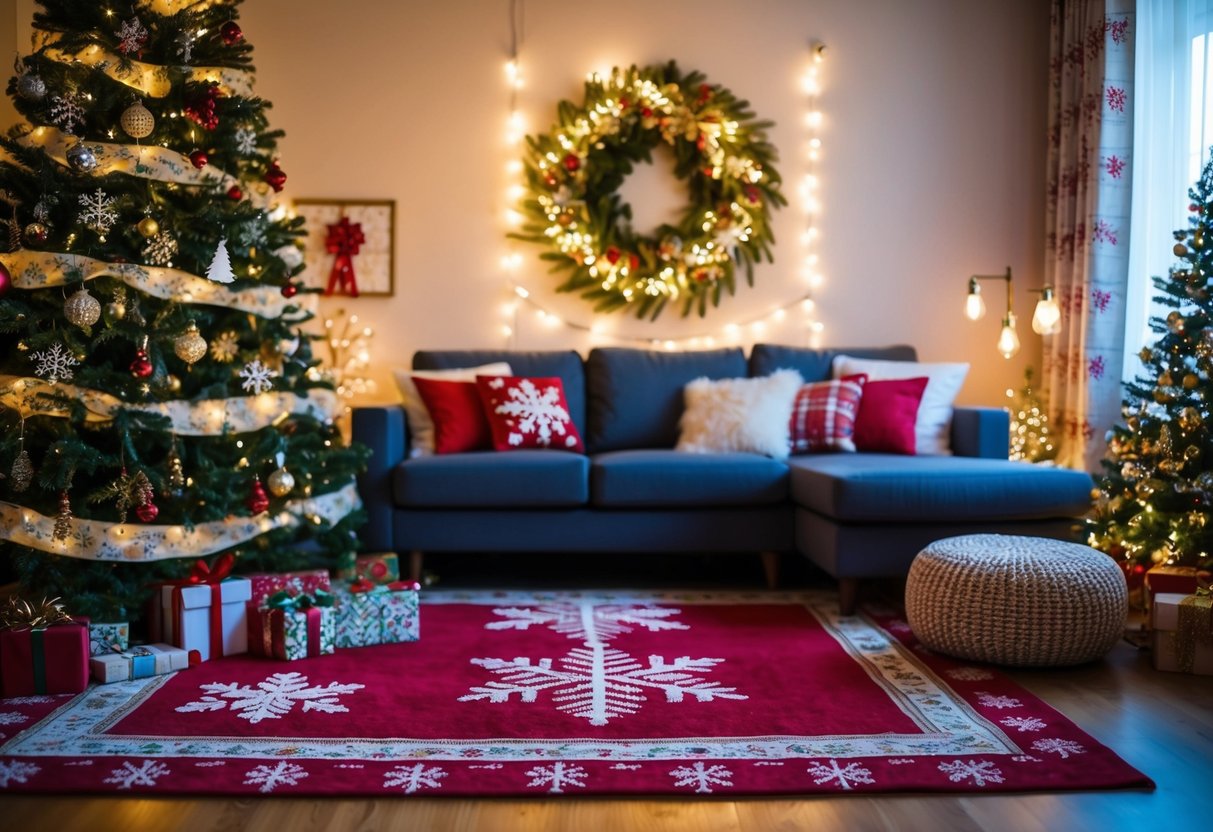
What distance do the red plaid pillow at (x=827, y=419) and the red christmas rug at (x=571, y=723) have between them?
1131 mm

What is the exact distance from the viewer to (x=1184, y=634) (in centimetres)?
299

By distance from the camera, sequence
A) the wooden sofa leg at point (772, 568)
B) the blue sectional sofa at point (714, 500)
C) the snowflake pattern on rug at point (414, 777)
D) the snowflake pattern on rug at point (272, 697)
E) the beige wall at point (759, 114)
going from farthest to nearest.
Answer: the beige wall at point (759, 114)
the wooden sofa leg at point (772, 568)
the blue sectional sofa at point (714, 500)
the snowflake pattern on rug at point (272, 697)
the snowflake pattern on rug at point (414, 777)

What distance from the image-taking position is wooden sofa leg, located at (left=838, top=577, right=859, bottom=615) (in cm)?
364

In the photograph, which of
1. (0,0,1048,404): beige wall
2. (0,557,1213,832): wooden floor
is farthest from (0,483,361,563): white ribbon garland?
(0,0,1048,404): beige wall

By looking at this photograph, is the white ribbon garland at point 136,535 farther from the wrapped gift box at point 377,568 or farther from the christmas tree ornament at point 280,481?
the wrapped gift box at point 377,568

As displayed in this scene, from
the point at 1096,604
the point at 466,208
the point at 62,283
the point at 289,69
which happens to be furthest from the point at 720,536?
the point at 289,69

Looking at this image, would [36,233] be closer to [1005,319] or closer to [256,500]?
[256,500]

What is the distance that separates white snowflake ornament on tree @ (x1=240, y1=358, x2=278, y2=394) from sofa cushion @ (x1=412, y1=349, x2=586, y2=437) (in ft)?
4.42

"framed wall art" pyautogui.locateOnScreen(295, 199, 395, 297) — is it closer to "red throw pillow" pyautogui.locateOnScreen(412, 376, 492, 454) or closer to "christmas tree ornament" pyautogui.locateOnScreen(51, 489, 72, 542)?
"red throw pillow" pyautogui.locateOnScreen(412, 376, 492, 454)

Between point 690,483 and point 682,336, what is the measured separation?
123 cm

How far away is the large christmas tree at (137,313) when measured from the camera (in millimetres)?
3004

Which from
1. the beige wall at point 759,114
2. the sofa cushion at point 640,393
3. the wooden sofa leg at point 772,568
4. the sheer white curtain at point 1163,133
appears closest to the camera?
the sheer white curtain at point 1163,133

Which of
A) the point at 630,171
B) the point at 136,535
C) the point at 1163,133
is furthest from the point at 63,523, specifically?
the point at 1163,133

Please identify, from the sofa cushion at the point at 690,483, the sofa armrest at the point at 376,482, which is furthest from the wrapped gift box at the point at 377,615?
the sofa cushion at the point at 690,483
